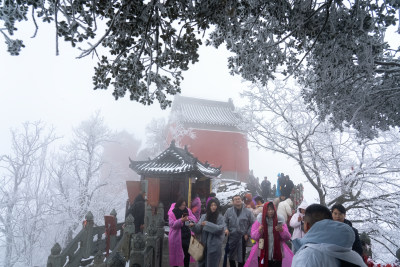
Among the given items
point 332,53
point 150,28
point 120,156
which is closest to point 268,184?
point 332,53

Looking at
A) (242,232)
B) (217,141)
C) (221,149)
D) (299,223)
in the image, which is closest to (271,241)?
(242,232)

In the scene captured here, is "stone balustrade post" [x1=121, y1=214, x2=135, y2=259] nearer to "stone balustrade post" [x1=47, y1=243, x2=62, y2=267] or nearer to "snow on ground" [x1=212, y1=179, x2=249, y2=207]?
"stone balustrade post" [x1=47, y1=243, x2=62, y2=267]

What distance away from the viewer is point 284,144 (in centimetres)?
1045

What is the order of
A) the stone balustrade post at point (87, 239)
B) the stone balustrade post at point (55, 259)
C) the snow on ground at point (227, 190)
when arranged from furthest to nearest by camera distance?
the snow on ground at point (227, 190)
the stone balustrade post at point (87, 239)
the stone balustrade post at point (55, 259)

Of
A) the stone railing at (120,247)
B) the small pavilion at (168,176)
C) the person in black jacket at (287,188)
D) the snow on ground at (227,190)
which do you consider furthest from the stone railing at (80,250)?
the person in black jacket at (287,188)

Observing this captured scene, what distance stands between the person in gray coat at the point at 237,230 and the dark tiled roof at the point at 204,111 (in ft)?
66.1

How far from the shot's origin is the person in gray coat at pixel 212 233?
4.49 m

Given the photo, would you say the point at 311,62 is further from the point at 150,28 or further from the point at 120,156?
the point at 120,156

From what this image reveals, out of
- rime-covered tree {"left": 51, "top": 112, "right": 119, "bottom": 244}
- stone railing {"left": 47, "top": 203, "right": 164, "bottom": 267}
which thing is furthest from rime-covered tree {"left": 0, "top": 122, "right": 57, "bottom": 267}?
stone railing {"left": 47, "top": 203, "right": 164, "bottom": 267}

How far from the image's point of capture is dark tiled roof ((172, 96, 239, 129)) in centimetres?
2631

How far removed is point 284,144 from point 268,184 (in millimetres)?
7717

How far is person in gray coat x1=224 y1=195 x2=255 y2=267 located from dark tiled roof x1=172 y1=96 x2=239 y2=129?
20.1m

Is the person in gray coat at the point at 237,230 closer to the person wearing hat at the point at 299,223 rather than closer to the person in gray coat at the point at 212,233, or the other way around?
the person in gray coat at the point at 212,233

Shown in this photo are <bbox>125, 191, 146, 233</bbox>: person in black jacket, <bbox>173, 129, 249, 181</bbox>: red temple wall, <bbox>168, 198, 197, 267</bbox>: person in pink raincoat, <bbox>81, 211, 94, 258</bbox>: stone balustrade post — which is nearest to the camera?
<bbox>168, 198, 197, 267</bbox>: person in pink raincoat
